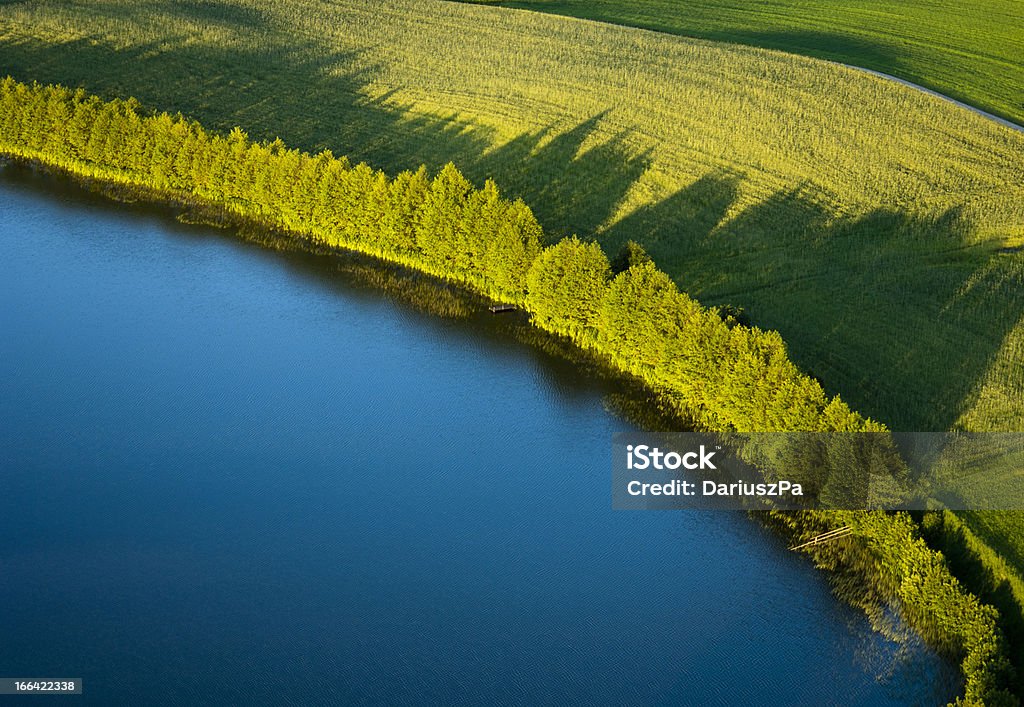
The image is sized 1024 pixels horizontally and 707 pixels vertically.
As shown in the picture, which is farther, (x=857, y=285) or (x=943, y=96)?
(x=943, y=96)

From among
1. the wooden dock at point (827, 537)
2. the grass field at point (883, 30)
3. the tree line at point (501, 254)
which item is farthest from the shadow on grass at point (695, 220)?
the grass field at point (883, 30)

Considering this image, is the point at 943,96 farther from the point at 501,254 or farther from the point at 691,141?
the point at 501,254

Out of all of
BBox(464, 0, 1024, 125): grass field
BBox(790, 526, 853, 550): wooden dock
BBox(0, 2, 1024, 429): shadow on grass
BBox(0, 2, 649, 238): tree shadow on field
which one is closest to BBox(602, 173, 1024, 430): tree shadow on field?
BBox(0, 2, 1024, 429): shadow on grass

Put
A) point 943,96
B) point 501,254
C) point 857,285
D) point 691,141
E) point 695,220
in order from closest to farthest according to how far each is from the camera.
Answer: point 501,254, point 857,285, point 695,220, point 691,141, point 943,96

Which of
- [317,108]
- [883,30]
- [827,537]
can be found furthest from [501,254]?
[883,30]

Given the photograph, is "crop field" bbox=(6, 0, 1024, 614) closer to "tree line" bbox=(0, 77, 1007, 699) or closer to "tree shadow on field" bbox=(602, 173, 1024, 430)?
"tree shadow on field" bbox=(602, 173, 1024, 430)

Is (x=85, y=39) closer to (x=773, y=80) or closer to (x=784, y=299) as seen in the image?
(x=773, y=80)
